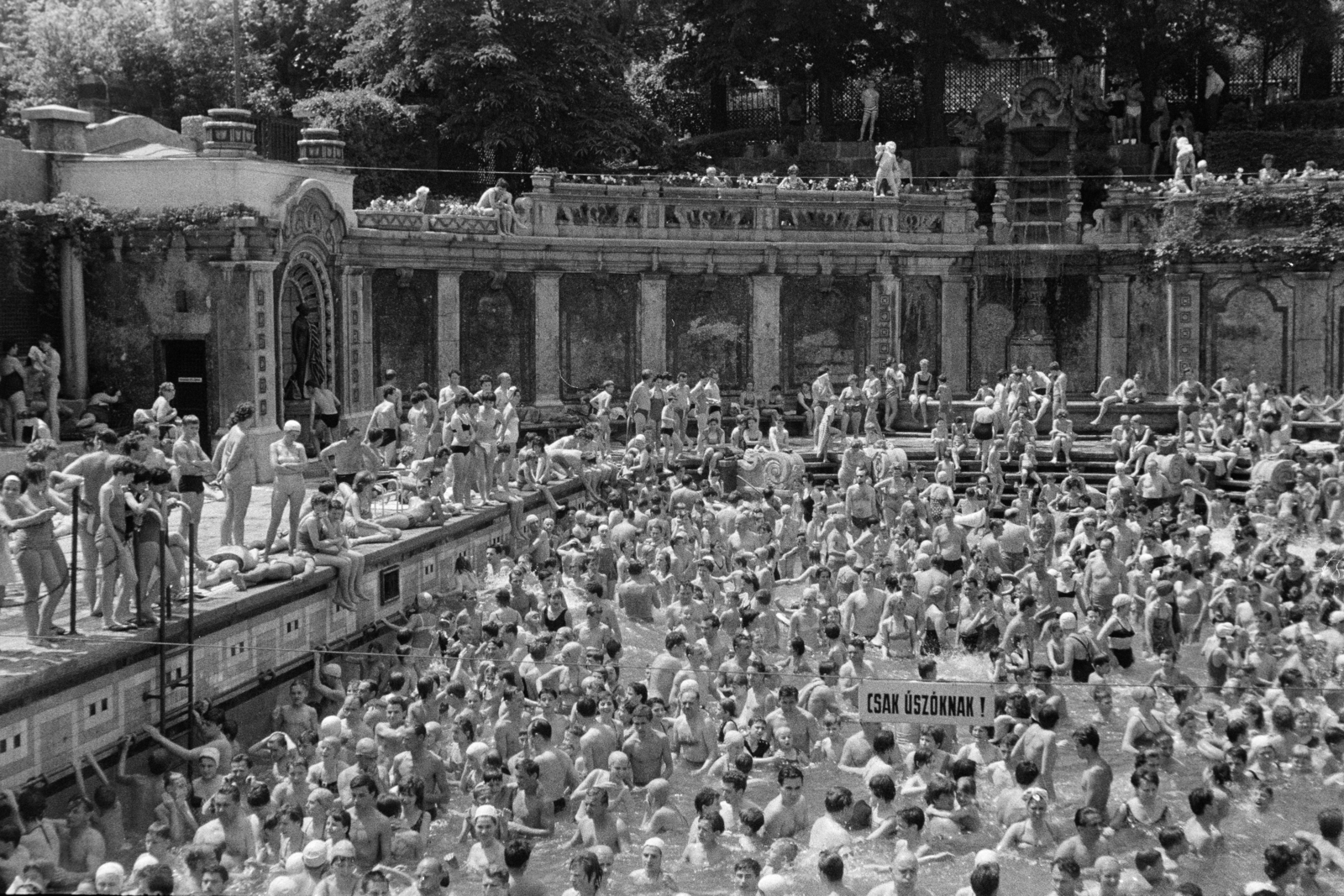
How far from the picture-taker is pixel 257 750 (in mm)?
15352

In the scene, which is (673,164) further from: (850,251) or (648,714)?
(648,714)

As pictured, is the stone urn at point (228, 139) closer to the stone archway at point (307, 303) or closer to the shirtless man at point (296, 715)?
the stone archway at point (307, 303)

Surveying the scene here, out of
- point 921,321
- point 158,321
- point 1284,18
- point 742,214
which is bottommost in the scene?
point 921,321

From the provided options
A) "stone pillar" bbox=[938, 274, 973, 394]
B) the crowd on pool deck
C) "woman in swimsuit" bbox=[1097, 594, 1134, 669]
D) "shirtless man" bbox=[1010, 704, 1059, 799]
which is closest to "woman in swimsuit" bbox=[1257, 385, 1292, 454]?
the crowd on pool deck

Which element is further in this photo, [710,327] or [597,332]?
[710,327]

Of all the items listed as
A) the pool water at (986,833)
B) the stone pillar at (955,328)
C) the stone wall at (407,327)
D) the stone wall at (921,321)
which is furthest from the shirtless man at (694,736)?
the stone pillar at (955,328)

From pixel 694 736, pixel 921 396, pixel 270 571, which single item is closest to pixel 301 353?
pixel 921 396

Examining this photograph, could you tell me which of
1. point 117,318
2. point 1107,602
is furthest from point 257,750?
point 117,318

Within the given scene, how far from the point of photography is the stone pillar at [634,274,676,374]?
33312 millimetres

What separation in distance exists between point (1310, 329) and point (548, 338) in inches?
597

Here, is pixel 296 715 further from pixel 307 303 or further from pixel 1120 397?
pixel 1120 397

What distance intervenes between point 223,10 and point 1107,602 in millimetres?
31162

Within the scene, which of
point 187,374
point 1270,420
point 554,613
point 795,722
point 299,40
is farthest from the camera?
point 299,40

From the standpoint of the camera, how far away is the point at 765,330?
33844 millimetres
